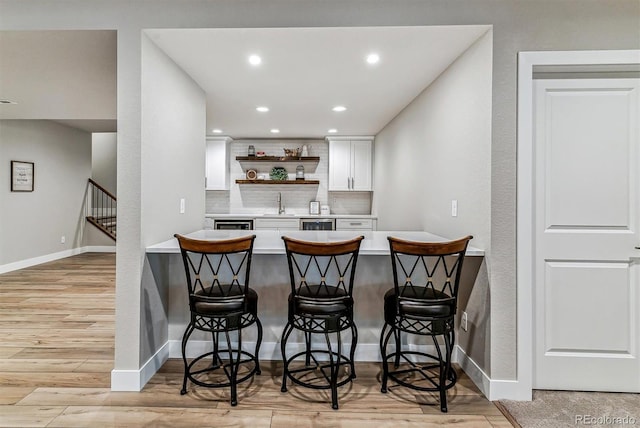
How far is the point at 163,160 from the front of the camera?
2461 millimetres

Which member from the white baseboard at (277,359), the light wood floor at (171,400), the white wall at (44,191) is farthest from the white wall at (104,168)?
the white baseboard at (277,359)

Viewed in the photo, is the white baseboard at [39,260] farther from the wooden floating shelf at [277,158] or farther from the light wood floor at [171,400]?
the wooden floating shelf at [277,158]

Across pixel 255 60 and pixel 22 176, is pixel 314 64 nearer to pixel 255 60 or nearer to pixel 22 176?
pixel 255 60

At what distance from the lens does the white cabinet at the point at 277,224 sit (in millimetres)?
5484

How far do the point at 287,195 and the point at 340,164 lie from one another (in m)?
1.10

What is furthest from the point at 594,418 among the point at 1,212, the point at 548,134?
the point at 1,212

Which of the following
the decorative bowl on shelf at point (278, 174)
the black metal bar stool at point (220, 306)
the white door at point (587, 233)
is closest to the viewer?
the black metal bar stool at point (220, 306)

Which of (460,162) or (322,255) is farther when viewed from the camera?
(460,162)

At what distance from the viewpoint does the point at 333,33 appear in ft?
7.17

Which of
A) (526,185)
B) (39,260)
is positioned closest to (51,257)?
(39,260)

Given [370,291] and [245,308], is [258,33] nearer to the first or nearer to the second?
[245,308]

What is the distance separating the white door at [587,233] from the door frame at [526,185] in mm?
116

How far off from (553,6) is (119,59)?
2701 mm

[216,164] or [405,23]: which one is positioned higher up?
[405,23]
